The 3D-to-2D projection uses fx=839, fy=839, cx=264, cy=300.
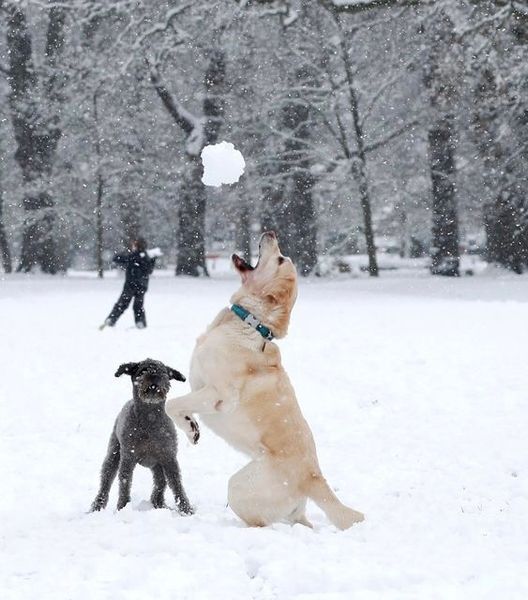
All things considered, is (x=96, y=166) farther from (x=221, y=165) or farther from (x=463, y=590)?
(x=463, y=590)

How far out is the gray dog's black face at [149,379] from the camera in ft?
19.7

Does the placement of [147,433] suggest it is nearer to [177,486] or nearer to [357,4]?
[177,486]

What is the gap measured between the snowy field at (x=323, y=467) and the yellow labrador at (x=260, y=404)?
19 centimetres

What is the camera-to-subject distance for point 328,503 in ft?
17.2

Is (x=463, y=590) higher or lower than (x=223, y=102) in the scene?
lower

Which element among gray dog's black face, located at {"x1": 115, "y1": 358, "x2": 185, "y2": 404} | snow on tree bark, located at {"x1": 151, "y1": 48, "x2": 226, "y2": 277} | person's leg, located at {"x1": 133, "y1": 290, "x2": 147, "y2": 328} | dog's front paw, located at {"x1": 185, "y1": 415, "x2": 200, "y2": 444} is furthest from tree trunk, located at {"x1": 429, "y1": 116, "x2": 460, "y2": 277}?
dog's front paw, located at {"x1": 185, "y1": 415, "x2": 200, "y2": 444}

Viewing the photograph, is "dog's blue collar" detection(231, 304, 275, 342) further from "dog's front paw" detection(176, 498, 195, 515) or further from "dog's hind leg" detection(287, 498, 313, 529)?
"dog's front paw" detection(176, 498, 195, 515)

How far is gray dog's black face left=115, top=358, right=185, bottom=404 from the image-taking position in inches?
236

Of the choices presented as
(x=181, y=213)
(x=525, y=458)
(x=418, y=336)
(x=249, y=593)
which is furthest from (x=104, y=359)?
(x=181, y=213)

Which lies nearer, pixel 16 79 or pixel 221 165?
pixel 221 165

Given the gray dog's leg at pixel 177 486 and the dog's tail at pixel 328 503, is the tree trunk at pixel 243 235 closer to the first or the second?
the gray dog's leg at pixel 177 486

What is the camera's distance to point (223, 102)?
32.7 m

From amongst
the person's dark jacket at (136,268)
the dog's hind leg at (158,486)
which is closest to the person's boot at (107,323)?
the person's dark jacket at (136,268)

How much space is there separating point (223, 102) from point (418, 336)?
19749mm
